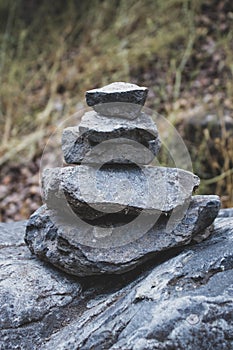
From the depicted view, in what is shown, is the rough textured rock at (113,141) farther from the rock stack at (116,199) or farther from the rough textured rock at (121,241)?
the rough textured rock at (121,241)

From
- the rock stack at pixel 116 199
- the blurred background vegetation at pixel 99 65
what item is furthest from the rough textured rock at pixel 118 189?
the blurred background vegetation at pixel 99 65

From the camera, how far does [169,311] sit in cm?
172

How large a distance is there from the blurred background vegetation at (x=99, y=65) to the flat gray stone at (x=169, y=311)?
2513mm

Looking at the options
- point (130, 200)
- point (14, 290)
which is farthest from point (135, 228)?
point (14, 290)

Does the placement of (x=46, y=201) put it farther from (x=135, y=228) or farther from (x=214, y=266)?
(x=214, y=266)

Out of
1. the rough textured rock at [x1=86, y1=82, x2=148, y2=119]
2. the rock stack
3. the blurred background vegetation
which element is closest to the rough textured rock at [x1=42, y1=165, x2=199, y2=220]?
the rock stack

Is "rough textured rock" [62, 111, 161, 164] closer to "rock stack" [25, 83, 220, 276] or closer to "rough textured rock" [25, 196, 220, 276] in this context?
"rock stack" [25, 83, 220, 276]

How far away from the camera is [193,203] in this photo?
6.74 ft

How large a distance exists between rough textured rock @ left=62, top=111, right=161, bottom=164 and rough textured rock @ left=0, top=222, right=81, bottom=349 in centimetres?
46

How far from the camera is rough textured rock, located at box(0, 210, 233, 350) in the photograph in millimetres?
1695

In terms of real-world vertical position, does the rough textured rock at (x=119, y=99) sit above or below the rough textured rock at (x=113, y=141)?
above

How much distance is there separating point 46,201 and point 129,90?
1.78 feet

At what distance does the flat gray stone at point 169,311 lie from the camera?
66.5 inches

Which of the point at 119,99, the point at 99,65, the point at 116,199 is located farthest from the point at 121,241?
the point at 99,65
